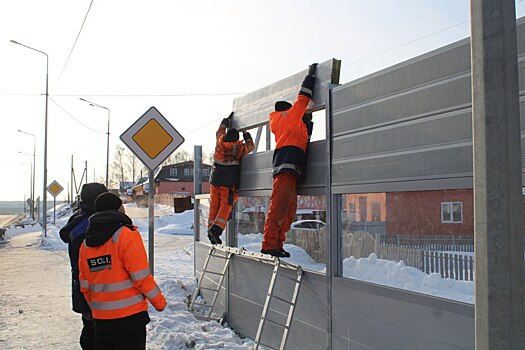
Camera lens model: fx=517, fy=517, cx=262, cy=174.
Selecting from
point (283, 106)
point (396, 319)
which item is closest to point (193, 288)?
point (283, 106)

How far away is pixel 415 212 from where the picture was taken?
4.39 meters

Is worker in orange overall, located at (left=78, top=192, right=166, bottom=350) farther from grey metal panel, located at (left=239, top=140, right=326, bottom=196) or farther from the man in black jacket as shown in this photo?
grey metal panel, located at (left=239, top=140, right=326, bottom=196)

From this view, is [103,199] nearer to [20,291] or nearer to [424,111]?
[424,111]

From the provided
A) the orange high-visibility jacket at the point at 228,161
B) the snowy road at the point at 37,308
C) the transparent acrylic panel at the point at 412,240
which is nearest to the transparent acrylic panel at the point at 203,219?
the orange high-visibility jacket at the point at 228,161

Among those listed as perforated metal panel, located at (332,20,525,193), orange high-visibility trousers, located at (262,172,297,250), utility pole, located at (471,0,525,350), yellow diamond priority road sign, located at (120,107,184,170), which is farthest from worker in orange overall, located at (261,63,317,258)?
utility pole, located at (471,0,525,350)

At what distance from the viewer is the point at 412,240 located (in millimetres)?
4449

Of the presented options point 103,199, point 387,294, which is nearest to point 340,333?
point 387,294

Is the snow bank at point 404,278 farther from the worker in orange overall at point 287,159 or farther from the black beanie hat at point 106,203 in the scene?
the black beanie hat at point 106,203

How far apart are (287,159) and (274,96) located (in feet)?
4.94

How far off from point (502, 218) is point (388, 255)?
2.69 metres

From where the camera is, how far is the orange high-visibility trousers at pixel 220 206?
7.59 m

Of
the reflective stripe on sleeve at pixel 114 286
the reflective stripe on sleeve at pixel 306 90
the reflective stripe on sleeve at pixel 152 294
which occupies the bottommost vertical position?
the reflective stripe on sleeve at pixel 152 294

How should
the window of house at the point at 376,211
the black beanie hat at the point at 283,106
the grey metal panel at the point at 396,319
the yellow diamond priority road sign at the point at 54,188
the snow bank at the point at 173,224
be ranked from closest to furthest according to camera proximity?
1. the grey metal panel at the point at 396,319
2. the window of house at the point at 376,211
3. the black beanie hat at the point at 283,106
4. the yellow diamond priority road sign at the point at 54,188
5. the snow bank at the point at 173,224

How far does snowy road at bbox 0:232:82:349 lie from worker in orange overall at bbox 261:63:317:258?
3.02m
